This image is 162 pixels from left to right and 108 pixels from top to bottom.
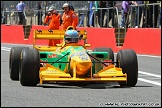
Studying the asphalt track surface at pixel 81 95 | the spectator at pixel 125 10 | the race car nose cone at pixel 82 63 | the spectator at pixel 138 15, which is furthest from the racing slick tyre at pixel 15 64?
the spectator at pixel 125 10

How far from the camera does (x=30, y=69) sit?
1245cm

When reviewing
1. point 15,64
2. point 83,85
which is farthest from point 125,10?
point 83,85

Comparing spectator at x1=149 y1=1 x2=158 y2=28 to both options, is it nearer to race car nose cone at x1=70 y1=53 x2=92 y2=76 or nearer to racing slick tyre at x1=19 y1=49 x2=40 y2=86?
race car nose cone at x1=70 y1=53 x2=92 y2=76

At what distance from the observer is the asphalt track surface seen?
9.76 meters

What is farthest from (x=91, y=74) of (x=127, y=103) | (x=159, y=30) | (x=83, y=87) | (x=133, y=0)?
(x=133, y=0)

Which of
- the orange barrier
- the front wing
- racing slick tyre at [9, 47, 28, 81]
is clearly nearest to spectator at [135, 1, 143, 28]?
the orange barrier

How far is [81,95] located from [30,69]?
5.65 feet

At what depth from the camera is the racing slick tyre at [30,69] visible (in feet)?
40.8

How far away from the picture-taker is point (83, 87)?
41.5ft

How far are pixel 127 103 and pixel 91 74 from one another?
9.31 feet

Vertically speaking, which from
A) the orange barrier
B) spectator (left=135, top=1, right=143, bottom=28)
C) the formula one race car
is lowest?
the orange barrier

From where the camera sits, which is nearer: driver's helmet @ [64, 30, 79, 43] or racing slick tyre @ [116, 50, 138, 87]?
racing slick tyre @ [116, 50, 138, 87]

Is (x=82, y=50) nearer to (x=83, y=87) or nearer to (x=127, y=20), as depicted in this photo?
(x=83, y=87)

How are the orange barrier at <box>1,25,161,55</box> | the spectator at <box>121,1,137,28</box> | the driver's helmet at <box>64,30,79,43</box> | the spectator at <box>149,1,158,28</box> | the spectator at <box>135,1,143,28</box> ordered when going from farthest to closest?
the spectator at <box>121,1,137,28</box>
the spectator at <box>135,1,143,28</box>
the spectator at <box>149,1,158,28</box>
the orange barrier at <box>1,25,161,55</box>
the driver's helmet at <box>64,30,79,43</box>
